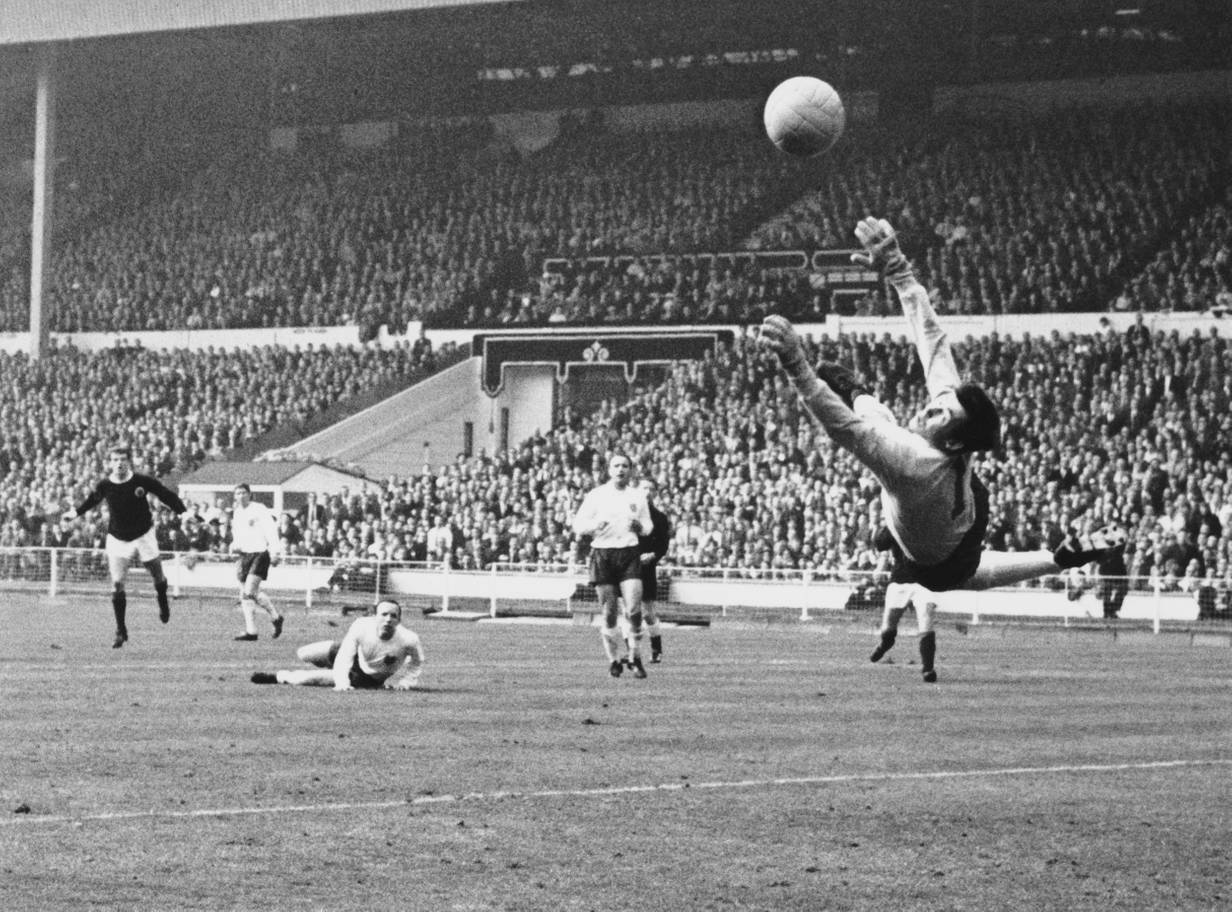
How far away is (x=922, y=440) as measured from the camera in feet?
34.9

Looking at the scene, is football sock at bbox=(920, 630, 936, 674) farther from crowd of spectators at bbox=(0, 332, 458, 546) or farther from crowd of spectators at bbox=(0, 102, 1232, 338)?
crowd of spectators at bbox=(0, 332, 458, 546)

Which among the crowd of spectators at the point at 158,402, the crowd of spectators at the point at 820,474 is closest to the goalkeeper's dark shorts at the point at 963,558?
the crowd of spectators at the point at 820,474

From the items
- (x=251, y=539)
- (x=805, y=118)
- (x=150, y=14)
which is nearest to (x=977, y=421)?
(x=805, y=118)

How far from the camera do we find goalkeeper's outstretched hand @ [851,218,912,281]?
11.1 meters

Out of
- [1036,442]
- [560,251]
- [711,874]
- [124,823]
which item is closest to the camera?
[711,874]

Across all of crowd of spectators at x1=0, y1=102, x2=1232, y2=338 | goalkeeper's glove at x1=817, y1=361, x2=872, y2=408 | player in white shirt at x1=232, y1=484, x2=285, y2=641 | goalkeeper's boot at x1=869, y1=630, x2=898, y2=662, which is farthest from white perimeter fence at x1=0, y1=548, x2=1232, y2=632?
goalkeeper's glove at x1=817, y1=361, x2=872, y2=408

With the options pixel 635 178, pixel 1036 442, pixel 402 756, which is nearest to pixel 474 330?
pixel 635 178

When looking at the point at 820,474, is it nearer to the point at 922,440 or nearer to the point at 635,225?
the point at 635,225

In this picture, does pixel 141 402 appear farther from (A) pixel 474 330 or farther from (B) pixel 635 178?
(B) pixel 635 178

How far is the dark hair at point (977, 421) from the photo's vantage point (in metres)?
10.4

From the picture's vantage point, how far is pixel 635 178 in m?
55.8

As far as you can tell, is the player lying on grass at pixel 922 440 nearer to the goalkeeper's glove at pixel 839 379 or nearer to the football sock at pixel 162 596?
the goalkeeper's glove at pixel 839 379

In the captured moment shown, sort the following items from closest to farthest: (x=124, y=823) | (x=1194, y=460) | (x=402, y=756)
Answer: (x=124, y=823), (x=402, y=756), (x=1194, y=460)

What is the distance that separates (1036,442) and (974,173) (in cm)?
1313
